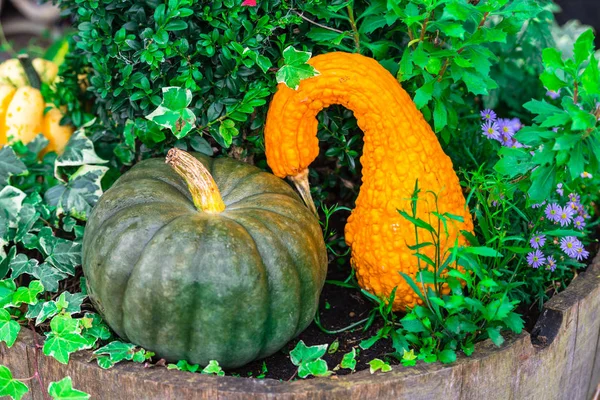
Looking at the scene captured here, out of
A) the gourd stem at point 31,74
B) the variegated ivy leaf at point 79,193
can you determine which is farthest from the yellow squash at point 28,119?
the variegated ivy leaf at point 79,193

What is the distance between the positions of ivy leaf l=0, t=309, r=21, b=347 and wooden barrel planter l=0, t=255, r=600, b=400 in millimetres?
54

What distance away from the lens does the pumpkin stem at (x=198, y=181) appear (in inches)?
76.2

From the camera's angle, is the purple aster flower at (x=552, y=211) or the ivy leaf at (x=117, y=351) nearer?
the ivy leaf at (x=117, y=351)

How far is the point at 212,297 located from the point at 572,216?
1.22m

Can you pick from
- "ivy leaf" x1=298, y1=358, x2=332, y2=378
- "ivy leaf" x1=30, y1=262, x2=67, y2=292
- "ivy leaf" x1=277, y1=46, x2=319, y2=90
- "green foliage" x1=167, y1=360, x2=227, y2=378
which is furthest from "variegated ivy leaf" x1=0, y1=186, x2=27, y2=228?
"ivy leaf" x1=298, y1=358, x2=332, y2=378

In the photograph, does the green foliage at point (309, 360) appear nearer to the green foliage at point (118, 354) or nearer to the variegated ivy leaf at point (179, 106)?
the green foliage at point (118, 354)

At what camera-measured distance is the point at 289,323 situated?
1910 mm

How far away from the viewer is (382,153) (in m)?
2.09

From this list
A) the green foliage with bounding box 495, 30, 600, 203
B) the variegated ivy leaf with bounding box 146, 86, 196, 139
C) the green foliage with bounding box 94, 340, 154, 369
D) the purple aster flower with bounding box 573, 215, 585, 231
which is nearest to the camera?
the green foliage with bounding box 495, 30, 600, 203

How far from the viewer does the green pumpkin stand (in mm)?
1793

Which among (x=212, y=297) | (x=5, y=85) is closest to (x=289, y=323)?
(x=212, y=297)

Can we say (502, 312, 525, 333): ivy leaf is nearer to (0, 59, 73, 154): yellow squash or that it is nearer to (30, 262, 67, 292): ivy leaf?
(30, 262, 67, 292): ivy leaf

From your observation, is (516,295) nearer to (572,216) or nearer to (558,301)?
(558,301)

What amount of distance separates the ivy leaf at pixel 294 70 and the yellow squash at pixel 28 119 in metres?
1.20
